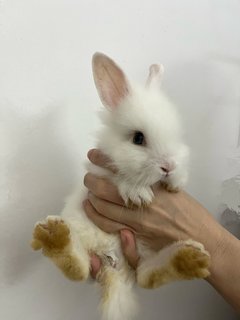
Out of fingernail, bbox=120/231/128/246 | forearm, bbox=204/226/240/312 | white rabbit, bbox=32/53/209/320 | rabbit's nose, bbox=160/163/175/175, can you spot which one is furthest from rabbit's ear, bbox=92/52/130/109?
forearm, bbox=204/226/240/312

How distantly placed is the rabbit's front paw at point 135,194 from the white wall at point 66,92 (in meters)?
0.31

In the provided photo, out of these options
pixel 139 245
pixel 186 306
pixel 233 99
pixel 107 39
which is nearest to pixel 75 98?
pixel 107 39

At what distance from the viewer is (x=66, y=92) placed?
1.21 metres

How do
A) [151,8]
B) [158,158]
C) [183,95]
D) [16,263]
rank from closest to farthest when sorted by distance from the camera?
[158,158] → [16,263] → [151,8] → [183,95]

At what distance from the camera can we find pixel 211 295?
1740 millimetres

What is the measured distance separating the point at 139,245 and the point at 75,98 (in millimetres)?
464

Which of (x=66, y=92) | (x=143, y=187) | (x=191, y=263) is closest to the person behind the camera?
(x=191, y=263)

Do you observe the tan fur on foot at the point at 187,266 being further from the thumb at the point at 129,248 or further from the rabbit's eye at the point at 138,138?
the rabbit's eye at the point at 138,138

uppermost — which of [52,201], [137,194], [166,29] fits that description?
[166,29]

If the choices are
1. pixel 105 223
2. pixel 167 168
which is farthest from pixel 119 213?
pixel 167 168

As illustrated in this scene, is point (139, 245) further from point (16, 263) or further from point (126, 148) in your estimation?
point (16, 263)

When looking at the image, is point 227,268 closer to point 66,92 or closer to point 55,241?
point 55,241

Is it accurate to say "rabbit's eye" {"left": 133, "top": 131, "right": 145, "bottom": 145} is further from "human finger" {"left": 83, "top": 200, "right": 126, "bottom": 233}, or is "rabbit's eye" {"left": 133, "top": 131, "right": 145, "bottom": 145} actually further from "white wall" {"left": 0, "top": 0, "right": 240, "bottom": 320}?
"white wall" {"left": 0, "top": 0, "right": 240, "bottom": 320}

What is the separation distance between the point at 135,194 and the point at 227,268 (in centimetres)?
31
